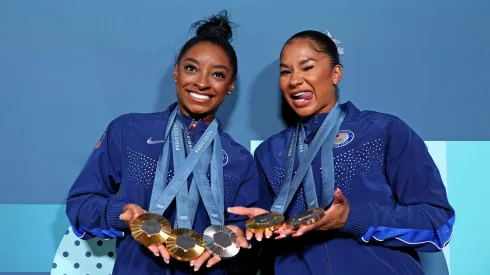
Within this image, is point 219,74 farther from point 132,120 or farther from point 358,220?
point 358,220

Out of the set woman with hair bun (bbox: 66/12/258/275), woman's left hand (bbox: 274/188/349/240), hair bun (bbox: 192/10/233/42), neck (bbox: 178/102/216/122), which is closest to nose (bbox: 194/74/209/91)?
woman with hair bun (bbox: 66/12/258/275)

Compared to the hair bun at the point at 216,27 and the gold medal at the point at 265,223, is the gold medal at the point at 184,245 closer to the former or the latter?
the gold medal at the point at 265,223

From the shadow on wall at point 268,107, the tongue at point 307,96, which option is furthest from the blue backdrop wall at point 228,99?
the tongue at point 307,96

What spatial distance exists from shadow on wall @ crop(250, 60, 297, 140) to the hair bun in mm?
203

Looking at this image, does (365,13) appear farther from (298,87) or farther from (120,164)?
(120,164)

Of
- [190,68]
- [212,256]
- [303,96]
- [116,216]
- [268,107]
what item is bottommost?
[212,256]

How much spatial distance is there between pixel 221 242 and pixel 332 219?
0.31 m

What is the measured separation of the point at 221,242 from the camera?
1542 mm

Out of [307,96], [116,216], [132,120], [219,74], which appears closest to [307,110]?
[307,96]

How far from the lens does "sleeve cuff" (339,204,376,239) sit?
1532 millimetres

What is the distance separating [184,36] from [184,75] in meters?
0.34

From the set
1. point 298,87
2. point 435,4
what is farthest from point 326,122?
point 435,4

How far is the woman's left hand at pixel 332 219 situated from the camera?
4.76 ft

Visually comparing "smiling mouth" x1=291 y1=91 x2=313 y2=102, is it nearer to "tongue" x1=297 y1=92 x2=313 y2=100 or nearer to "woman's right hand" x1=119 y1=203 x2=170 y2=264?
"tongue" x1=297 y1=92 x2=313 y2=100
